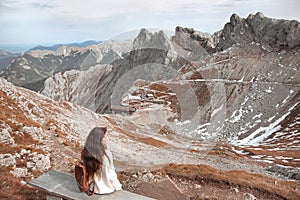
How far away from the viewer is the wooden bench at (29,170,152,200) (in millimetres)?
9164

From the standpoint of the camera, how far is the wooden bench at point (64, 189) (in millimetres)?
9164

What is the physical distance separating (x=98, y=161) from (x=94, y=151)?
0.36 meters

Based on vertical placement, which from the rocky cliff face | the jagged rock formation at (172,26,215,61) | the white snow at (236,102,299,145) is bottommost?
the white snow at (236,102,299,145)

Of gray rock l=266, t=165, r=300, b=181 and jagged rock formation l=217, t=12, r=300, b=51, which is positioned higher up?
jagged rock formation l=217, t=12, r=300, b=51

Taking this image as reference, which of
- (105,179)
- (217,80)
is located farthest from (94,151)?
(217,80)

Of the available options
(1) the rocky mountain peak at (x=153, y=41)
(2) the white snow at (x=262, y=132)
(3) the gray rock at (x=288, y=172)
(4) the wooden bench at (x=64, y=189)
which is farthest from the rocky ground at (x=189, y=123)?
(4) the wooden bench at (x=64, y=189)

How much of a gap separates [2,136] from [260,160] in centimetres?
3384

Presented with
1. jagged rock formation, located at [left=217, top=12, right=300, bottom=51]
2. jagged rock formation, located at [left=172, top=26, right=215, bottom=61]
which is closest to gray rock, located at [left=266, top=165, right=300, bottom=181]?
jagged rock formation, located at [left=217, top=12, right=300, bottom=51]

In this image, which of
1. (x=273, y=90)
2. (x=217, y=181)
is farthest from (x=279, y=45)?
(x=217, y=181)

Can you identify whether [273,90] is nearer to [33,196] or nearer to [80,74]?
[33,196]

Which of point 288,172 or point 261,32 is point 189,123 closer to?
point 288,172

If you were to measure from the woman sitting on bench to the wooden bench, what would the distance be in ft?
1.09

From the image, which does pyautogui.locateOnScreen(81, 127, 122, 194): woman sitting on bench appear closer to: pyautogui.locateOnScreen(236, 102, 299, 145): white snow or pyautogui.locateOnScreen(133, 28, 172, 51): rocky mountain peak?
pyautogui.locateOnScreen(236, 102, 299, 145): white snow

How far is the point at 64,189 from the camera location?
972 cm
